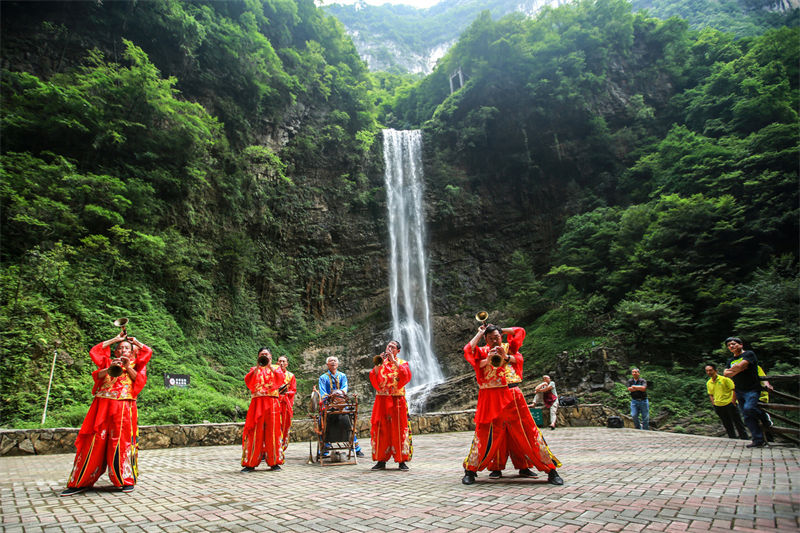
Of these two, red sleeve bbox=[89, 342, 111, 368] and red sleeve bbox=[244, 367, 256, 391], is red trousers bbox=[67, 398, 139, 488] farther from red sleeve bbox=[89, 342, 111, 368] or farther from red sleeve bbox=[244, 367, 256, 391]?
red sleeve bbox=[244, 367, 256, 391]

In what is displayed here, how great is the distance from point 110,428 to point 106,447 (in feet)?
0.60

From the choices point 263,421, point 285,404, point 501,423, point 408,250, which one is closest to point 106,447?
point 263,421

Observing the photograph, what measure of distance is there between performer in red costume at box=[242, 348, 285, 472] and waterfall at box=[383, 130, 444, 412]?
45.8ft

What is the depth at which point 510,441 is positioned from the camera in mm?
3885

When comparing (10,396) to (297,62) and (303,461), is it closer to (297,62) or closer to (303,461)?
(303,461)

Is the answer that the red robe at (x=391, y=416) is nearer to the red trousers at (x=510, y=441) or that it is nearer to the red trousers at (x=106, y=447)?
the red trousers at (x=510, y=441)

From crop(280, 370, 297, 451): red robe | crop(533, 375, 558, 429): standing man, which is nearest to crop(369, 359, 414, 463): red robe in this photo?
crop(280, 370, 297, 451): red robe

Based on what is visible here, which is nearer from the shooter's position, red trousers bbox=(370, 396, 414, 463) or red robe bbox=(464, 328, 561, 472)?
red robe bbox=(464, 328, 561, 472)

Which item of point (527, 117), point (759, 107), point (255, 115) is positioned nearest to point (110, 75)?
point (255, 115)

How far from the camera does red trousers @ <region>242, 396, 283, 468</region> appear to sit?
5340 mm

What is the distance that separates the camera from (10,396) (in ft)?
26.4

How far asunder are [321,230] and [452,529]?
67.1ft

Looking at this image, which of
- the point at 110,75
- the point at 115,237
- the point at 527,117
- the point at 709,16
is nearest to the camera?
the point at 115,237

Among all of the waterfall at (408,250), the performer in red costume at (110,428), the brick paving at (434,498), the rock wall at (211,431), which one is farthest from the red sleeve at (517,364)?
the waterfall at (408,250)
